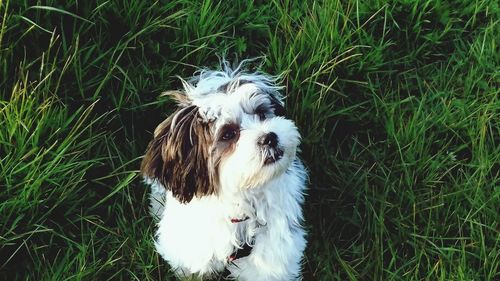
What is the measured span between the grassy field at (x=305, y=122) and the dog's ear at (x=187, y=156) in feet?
1.86

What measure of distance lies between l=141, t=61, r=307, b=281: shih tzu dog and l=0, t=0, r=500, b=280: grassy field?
0.96 ft

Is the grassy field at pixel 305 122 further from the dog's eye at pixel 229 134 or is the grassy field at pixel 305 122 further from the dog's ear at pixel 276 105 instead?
the dog's eye at pixel 229 134

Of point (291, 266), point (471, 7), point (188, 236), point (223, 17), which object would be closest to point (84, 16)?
point (223, 17)

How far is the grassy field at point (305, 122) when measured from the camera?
10.2 feet

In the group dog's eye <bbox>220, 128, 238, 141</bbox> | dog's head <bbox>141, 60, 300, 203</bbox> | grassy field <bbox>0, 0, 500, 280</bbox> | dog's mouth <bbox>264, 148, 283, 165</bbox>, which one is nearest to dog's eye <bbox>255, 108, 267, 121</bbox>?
dog's head <bbox>141, 60, 300, 203</bbox>

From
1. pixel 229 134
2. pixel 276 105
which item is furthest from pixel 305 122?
pixel 229 134

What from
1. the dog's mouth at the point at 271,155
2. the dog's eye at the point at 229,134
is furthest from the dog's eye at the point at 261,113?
the dog's mouth at the point at 271,155

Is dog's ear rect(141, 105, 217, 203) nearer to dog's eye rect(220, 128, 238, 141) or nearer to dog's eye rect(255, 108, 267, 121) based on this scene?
dog's eye rect(220, 128, 238, 141)

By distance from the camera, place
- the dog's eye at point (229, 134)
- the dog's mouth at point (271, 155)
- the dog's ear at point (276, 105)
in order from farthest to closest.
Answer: the dog's ear at point (276, 105)
the dog's eye at point (229, 134)
the dog's mouth at point (271, 155)

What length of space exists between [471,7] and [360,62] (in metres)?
0.84

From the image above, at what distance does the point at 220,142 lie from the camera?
264cm

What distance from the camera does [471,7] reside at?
4.02 m

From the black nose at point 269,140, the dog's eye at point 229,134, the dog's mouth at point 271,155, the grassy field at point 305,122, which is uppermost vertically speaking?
the black nose at point 269,140

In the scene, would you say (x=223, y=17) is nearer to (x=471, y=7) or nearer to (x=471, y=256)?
(x=471, y=7)
